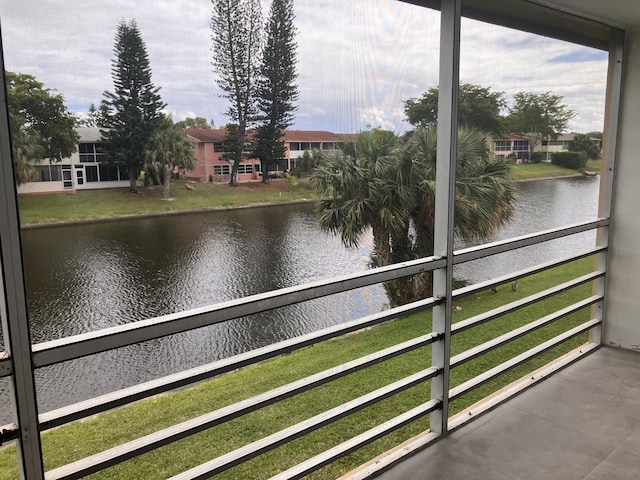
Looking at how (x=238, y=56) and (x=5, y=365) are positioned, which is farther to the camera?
(x=238, y=56)

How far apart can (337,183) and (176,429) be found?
115cm

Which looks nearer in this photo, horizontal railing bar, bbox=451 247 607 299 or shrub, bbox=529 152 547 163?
horizontal railing bar, bbox=451 247 607 299

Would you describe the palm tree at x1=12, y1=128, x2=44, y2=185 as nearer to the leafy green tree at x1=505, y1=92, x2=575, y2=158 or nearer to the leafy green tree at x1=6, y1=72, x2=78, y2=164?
the leafy green tree at x1=6, y1=72, x2=78, y2=164

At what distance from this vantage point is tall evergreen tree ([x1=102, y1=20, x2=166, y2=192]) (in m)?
1.44

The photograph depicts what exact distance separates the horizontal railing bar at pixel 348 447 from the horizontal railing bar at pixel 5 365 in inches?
44.2

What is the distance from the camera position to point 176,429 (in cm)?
169

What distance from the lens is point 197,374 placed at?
5.61ft

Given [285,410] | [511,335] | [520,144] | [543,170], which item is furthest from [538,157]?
[285,410]

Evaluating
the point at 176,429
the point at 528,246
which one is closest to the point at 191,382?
the point at 176,429

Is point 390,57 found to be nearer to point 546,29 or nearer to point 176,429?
point 546,29

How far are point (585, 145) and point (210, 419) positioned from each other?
334 centimetres

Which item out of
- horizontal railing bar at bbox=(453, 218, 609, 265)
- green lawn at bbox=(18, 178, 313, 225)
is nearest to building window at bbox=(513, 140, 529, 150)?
horizontal railing bar at bbox=(453, 218, 609, 265)

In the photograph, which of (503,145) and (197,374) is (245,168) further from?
(503,145)

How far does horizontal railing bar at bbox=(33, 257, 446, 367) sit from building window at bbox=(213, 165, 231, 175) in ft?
1.48
